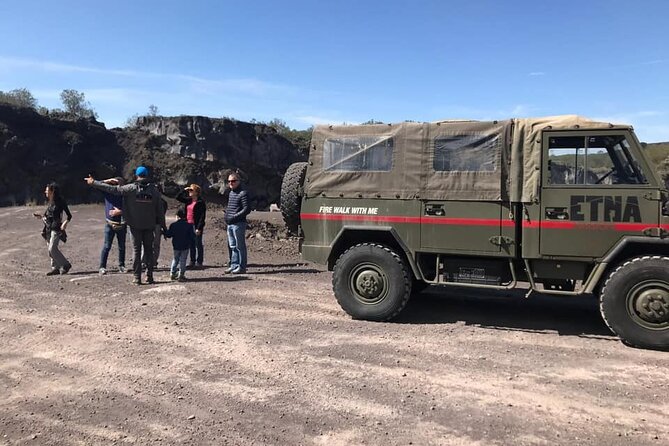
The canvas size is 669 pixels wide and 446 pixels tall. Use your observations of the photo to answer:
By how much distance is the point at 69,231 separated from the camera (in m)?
16.8

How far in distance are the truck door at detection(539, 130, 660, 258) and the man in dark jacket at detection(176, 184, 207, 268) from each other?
7.02 m

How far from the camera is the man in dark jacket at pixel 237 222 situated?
34.1 feet

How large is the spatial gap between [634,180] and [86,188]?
1165 inches

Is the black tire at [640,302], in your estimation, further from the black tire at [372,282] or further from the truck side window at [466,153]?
the black tire at [372,282]

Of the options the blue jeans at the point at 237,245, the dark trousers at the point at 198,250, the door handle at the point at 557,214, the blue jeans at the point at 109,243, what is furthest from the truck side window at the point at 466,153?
the blue jeans at the point at 109,243

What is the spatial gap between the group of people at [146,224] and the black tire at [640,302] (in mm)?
6736

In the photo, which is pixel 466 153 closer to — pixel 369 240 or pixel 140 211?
pixel 369 240

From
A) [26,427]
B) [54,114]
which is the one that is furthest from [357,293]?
[54,114]

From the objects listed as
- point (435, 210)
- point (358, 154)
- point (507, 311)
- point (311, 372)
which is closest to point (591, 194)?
point (435, 210)

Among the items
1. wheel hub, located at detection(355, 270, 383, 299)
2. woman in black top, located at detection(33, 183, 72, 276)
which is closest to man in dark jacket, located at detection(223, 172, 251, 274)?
woman in black top, located at detection(33, 183, 72, 276)

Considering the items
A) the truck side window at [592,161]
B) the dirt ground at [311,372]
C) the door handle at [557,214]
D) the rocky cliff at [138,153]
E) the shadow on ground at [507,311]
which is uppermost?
the rocky cliff at [138,153]

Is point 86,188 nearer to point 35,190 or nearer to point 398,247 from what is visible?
point 35,190

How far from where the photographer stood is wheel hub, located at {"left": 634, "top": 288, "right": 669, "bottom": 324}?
566cm

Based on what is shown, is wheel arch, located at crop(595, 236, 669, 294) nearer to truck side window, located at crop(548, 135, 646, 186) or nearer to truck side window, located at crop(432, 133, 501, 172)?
truck side window, located at crop(548, 135, 646, 186)
